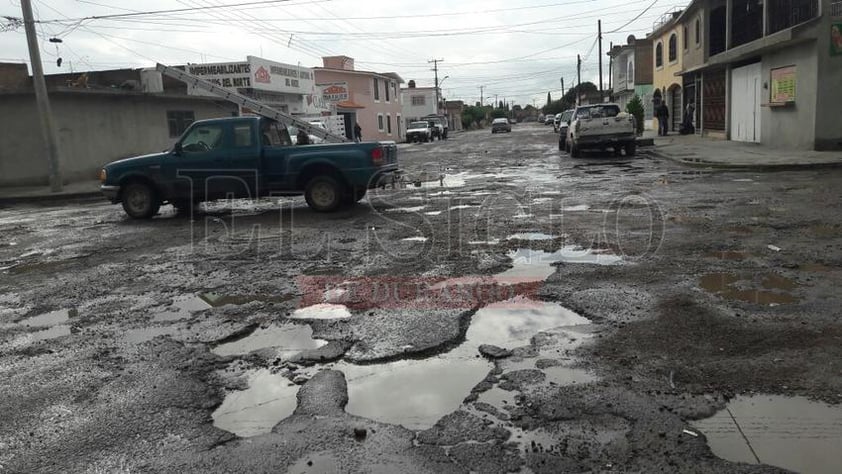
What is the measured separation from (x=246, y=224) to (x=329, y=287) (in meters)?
5.43

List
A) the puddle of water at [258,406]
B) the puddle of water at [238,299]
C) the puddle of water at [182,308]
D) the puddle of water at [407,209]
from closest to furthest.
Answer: the puddle of water at [258,406] < the puddle of water at [182,308] < the puddle of water at [238,299] < the puddle of water at [407,209]

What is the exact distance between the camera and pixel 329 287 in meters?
6.78

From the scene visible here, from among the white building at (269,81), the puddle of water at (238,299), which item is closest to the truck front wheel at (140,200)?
the puddle of water at (238,299)

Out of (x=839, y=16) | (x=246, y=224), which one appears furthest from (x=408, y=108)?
(x=246, y=224)

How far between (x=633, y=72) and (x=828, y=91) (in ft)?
123

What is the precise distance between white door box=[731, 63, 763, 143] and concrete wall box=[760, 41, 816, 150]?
0.94 meters

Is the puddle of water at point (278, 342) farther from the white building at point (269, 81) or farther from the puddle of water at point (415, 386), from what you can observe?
the white building at point (269, 81)

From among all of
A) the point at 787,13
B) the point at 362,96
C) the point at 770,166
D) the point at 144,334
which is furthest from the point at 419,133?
the point at 144,334

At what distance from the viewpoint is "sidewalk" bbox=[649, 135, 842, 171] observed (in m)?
16.1

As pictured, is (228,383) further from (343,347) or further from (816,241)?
(816,241)

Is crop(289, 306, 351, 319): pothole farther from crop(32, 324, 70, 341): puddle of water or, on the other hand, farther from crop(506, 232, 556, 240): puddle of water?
crop(506, 232, 556, 240): puddle of water

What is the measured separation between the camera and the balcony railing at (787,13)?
21828 millimetres

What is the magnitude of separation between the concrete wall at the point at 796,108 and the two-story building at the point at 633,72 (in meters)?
22.9

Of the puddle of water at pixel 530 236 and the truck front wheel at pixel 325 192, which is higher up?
the truck front wheel at pixel 325 192
